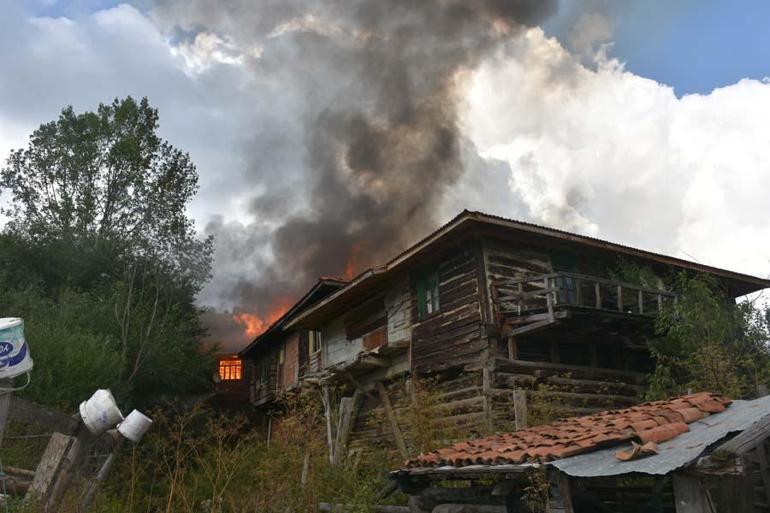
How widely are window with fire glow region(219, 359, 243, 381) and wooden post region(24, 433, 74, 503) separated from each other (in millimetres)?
29887

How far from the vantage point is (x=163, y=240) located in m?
25.5

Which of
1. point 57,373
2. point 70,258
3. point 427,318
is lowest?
point 57,373

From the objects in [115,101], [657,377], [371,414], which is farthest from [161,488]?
[115,101]

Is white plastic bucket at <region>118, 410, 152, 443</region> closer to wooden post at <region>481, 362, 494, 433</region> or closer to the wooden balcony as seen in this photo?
wooden post at <region>481, 362, 494, 433</region>

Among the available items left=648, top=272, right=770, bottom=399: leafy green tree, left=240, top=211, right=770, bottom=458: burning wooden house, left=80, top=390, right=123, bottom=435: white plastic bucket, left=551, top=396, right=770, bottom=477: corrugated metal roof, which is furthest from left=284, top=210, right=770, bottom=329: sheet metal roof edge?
left=80, top=390, right=123, bottom=435: white plastic bucket

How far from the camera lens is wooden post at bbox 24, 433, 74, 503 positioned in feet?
16.6

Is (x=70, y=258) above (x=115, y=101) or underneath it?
underneath

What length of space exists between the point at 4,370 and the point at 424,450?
7.78 m

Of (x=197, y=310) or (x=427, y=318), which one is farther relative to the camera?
(x=197, y=310)

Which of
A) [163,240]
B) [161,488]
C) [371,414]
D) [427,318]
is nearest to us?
[161,488]

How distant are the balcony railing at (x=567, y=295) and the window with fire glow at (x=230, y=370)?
78.8 feet

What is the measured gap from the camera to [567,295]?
14617mm

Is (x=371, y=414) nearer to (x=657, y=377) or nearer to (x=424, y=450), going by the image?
(x=424, y=450)

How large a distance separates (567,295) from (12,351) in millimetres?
12253
